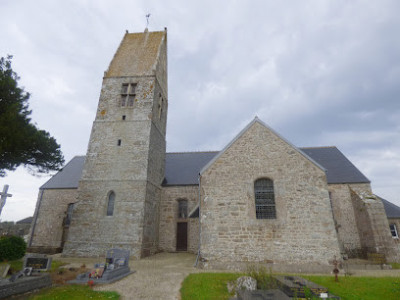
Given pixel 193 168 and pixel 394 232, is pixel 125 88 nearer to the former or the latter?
pixel 193 168

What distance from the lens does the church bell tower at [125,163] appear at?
13344mm

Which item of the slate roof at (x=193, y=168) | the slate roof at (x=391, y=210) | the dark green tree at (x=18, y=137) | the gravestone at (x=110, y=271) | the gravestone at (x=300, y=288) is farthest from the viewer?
the slate roof at (x=193, y=168)

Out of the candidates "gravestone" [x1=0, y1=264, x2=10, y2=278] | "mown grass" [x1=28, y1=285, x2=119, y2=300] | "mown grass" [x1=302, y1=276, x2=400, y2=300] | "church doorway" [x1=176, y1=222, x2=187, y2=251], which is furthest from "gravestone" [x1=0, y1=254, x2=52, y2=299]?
"church doorway" [x1=176, y1=222, x2=187, y2=251]

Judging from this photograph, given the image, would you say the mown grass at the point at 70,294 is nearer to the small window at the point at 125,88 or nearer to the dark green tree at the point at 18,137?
the dark green tree at the point at 18,137

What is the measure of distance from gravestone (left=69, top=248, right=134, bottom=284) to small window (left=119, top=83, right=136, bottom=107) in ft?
35.3

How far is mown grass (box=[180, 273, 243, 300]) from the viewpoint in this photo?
20.1 feet

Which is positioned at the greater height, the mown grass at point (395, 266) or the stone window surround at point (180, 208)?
the stone window surround at point (180, 208)

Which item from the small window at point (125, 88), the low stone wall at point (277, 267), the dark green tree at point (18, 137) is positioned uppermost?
the small window at point (125, 88)

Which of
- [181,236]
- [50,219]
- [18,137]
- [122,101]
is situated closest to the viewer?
[18,137]

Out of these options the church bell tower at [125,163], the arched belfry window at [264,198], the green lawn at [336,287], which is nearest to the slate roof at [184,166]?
the church bell tower at [125,163]

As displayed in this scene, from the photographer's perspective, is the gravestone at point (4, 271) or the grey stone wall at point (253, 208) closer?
the gravestone at point (4, 271)

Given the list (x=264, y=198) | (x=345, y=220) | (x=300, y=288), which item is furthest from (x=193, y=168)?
(x=300, y=288)

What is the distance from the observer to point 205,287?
6898mm

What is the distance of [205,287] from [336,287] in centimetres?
414
